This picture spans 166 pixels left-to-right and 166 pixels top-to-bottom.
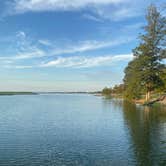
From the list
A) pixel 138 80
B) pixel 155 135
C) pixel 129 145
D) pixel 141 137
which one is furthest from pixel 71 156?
pixel 138 80

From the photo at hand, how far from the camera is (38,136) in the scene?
23344 millimetres

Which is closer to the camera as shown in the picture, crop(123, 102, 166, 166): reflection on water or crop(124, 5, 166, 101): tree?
crop(123, 102, 166, 166): reflection on water

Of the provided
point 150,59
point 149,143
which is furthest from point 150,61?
point 149,143

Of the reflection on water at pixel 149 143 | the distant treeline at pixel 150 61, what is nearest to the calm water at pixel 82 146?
the reflection on water at pixel 149 143

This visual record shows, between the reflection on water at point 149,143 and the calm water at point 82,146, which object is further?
the reflection on water at point 149,143

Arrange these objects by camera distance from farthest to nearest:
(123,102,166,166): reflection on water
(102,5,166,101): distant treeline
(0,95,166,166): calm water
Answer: (102,5,166,101): distant treeline → (123,102,166,166): reflection on water → (0,95,166,166): calm water

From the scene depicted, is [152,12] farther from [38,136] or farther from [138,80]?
[38,136]

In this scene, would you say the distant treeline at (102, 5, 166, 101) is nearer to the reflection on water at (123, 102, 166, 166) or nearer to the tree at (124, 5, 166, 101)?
the tree at (124, 5, 166, 101)

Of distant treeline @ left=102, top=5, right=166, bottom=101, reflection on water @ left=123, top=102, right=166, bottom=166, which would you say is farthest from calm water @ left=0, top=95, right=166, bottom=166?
distant treeline @ left=102, top=5, right=166, bottom=101

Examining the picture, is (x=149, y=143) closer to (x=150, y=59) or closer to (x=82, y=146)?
(x=82, y=146)

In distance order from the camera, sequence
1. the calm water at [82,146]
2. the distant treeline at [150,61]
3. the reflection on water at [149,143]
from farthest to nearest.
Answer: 1. the distant treeline at [150,61]
2. the reflection on water at [149,143]
3. the calm water at [82,146]

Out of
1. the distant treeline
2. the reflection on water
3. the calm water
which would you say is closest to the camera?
the calm water

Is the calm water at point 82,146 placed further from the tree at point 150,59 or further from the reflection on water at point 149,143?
the tree at point 150,59

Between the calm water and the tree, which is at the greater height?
the tree
